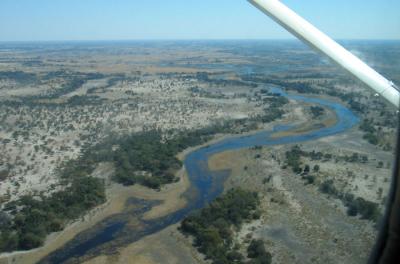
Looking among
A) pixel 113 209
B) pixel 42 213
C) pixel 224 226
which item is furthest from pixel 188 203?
pixel 42 213

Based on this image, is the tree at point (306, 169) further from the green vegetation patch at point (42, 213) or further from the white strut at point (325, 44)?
the white strut at point (325, 44)

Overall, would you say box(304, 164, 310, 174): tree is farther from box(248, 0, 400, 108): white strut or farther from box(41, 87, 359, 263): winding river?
box(248, 0, 400, 108): white strut

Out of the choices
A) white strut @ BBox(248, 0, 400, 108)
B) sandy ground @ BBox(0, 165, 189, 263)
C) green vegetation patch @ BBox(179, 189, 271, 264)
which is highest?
white strut @ BBox(248, 0, 400, 108)

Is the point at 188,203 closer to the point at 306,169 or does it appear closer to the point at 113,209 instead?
the point at 113,209

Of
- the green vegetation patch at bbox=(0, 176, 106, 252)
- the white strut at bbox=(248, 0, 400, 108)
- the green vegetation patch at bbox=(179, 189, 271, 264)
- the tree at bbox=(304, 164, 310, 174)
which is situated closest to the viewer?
the white strut at bbox=(248, 0, 400, 108)

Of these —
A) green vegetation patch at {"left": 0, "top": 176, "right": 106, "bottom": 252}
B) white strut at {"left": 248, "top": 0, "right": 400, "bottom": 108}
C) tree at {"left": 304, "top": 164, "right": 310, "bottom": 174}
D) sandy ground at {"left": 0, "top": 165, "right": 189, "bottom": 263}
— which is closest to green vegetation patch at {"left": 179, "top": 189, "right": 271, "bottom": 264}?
sandy ground at {"left": 0, "top": 165, "right": 189, "bottom": 263}

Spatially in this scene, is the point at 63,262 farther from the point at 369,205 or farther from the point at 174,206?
the point at 369,205

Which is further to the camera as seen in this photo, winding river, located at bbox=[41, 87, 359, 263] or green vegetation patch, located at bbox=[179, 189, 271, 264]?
winding river, located at bbox=[41, 87, 359, 263]

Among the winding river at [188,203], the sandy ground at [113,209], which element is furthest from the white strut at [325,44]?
the sandy ground at [113,209]

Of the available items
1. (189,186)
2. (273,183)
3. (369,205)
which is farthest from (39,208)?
(369,205)
